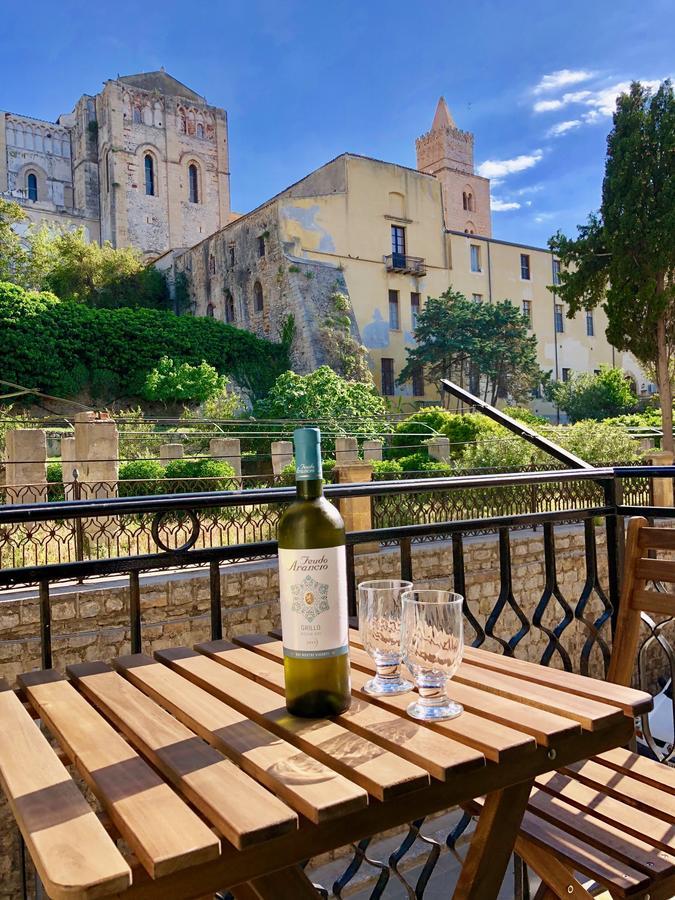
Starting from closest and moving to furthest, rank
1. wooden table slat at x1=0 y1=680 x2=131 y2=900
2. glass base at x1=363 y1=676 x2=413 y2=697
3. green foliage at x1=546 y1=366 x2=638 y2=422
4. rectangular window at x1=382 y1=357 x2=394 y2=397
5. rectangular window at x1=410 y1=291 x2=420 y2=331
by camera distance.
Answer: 1. wooden table slat at x1=0 y1=680 x2=131 y2=900
2. glass base at x1=363 y1=676 x2=413 y2=697
3. rectangular window at x1=382 y1=357 x2=394 y2=397
4. rectangular window at x1=410 y1=291 x2=420 y2=331
5. green foliage at x1=546 y1=366 x2=638 y2=422

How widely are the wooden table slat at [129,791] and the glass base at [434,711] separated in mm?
416

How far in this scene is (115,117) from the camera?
135 feet

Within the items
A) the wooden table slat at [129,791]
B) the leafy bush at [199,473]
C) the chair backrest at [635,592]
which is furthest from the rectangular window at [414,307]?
the wooden table slat at [129,791]

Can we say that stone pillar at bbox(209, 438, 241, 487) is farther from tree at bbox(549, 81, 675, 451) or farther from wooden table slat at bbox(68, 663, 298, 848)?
wooden table slat at bbox(68, 663, 298, 848)

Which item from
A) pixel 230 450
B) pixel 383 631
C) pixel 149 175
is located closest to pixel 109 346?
pixel 230 450

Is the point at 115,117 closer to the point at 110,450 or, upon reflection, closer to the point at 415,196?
the point at 415,196

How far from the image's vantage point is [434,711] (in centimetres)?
115

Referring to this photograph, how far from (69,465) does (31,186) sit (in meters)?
42.4

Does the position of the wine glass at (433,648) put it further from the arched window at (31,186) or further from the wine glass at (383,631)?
the arched window at (31,186)

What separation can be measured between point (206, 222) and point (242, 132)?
7888 mm

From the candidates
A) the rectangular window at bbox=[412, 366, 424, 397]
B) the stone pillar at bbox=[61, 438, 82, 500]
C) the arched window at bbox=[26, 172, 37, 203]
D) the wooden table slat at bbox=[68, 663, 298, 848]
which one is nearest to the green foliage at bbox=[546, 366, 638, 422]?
the rectangular window at bbox=[412, 366, 424, 397]

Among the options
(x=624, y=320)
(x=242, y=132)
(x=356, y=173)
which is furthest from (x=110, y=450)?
(x=242, y=132)

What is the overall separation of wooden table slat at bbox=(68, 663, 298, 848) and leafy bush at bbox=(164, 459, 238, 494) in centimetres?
1133

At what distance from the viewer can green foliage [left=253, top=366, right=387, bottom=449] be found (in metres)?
21.3
